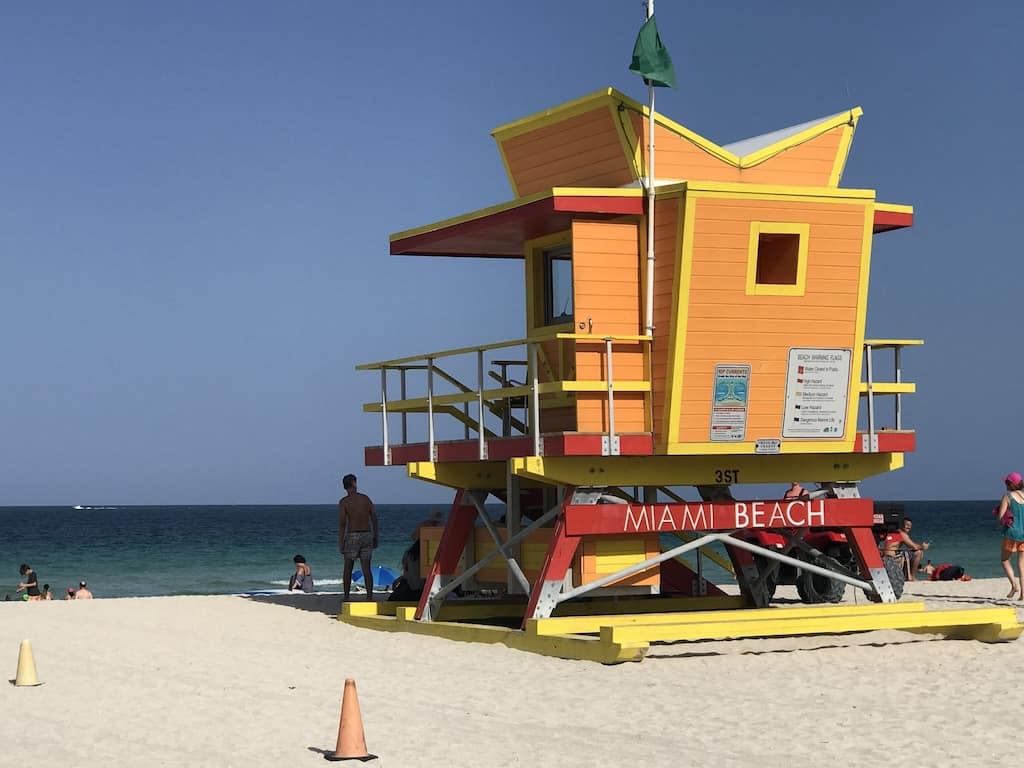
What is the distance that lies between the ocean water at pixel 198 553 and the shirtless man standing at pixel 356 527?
81.3ft

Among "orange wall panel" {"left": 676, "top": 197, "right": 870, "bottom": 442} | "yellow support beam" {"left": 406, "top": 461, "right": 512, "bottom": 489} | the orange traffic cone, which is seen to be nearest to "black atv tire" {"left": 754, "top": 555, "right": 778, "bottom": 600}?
"yellow support beam" {"left": 406, "top": 461, "right": 512, "bottom": 489}

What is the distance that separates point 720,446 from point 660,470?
0.82 meters

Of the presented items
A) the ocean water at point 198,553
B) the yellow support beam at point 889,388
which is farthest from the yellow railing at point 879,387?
the ocean water at point 198,553

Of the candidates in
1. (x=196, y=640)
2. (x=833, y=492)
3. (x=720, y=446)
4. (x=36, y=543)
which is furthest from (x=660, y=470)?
(x=36, y=543)

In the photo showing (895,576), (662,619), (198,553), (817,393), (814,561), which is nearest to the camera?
(662,619)

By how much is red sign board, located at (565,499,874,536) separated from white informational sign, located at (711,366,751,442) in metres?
0.89

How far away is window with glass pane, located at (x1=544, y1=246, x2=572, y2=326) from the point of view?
768 inches

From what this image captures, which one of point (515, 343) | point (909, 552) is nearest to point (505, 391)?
point (515, 343)

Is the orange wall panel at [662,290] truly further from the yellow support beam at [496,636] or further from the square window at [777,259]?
the yellow support beam at [496,636]

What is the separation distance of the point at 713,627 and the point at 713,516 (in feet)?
5.94

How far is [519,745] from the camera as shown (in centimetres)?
1241

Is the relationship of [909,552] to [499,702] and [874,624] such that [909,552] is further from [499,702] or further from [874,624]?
[499,702]

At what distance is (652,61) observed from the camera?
18719 millimetres

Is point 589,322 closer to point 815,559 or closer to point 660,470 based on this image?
point 660,470
